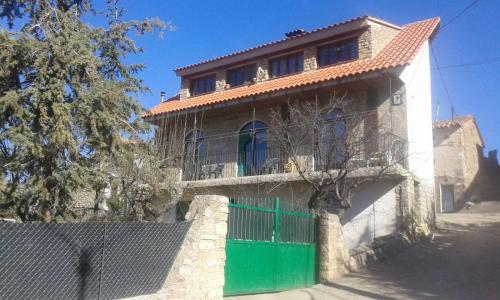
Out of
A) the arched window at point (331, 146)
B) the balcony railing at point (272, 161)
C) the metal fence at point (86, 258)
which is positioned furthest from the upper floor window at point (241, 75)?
the metal fence at point (86, 258)

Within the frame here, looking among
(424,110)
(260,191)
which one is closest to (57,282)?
(260,191)

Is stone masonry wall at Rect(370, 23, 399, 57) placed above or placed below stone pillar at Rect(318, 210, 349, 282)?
above

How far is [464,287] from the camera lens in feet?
29.3

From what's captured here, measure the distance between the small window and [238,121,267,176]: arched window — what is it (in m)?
3.85

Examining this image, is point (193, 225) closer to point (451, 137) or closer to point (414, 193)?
point (414, 193)

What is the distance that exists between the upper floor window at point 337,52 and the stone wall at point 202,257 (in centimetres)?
1012

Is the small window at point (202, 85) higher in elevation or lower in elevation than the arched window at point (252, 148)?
higher

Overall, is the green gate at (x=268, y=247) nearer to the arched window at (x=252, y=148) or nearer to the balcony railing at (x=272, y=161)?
the balcony railing at (x=272, y=161)

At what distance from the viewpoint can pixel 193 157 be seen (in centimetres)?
1571

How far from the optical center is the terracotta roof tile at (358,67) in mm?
13523

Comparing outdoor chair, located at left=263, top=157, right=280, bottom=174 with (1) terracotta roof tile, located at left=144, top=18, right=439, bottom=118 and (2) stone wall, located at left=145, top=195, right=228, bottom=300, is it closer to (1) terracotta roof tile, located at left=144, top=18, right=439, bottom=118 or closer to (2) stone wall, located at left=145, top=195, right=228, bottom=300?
(1) terracotta roof tile, located at left=144, top=18, right=439, bottom=118

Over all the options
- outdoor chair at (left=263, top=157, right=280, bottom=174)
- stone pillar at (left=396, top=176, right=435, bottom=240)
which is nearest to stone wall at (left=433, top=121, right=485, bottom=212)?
stone pillar at (left=396, top=176, right=435, bottom=240)

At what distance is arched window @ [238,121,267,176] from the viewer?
15641mm

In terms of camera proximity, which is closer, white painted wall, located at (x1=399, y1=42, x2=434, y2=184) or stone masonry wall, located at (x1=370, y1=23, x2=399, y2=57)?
white painted wall, located at (x1=399, y1=42, x2=434, y2=184)
